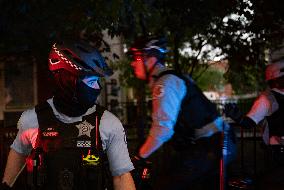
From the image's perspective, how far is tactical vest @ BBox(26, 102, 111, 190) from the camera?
2.82 metres

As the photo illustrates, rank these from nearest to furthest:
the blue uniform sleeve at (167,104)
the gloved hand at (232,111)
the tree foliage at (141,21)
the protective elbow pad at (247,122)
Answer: the blue uniform sleeve at (167,104) → the gloved hand at (232,111) → the protective elbow pad at (247,122) → the tree foliage at (141,21)

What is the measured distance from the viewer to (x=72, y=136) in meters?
2.87

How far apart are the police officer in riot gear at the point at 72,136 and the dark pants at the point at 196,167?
120 cm

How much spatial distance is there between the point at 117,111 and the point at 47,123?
13262 mm

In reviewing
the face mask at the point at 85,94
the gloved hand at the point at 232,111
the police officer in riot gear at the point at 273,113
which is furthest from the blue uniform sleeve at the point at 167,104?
the face mask at the point at 85,94

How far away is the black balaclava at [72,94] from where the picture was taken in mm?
2893

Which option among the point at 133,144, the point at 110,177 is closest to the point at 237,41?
the point at 133,144

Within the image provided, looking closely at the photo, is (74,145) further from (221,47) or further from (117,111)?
(117,111)

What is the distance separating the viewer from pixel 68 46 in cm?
300

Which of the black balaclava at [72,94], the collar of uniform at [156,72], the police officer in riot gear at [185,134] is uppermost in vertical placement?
the collar of uniform at [156,72]

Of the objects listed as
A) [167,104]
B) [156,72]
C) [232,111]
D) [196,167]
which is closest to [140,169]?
[196,167]

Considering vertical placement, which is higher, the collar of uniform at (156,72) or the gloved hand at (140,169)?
the collar of uniform at (156,72)

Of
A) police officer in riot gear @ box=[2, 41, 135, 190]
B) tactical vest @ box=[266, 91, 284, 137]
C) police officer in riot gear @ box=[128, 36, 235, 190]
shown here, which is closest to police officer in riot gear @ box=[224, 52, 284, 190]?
tactical vest @ box=[266, 91, 284, 137]

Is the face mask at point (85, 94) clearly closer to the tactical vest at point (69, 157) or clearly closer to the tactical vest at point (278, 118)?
the tactical vest at point (69, 157)
